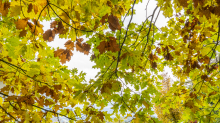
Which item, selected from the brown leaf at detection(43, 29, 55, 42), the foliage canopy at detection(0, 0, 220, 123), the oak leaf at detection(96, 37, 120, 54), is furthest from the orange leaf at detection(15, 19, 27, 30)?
the oak leaf at detection(96, 37, 120, 54)

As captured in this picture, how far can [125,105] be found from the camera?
1.47 metres

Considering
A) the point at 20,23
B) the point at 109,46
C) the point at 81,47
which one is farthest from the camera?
the point at 81,47

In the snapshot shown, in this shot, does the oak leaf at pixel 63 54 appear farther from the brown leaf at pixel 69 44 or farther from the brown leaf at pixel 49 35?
the brown leaf at pixel 49 35

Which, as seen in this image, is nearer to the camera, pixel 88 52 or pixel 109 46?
pixel 109 46

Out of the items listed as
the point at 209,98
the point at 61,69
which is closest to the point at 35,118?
the point at 61,69

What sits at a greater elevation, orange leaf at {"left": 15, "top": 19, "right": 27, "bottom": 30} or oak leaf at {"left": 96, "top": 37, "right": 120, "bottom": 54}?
orange leaf at {"left": 15, "top": 19, "right": 27, "bottom": 30}

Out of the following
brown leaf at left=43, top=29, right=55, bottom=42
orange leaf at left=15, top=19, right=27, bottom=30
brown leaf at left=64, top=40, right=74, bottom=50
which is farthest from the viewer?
brown leaf at left=64, top=40, right=74, bottom=50

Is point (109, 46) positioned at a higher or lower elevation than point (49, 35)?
lower

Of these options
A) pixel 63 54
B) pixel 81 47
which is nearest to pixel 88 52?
pixel 81 47

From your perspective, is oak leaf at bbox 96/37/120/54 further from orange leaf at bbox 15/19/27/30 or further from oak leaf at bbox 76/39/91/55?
orange leaf at bbox 15/19/27/30

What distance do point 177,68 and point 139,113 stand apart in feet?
Result: 5.86

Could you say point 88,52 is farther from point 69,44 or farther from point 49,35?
point 49,35

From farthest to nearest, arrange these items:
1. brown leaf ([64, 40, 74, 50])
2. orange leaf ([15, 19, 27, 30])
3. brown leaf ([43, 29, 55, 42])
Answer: brown leaf ([64, 40, 74, 50]), brown leaf ([43, 29, 55, 42]), orange leaf ([15, 19, 27, 30])

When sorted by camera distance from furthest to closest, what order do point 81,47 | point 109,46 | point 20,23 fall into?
point 81,47 → point 109,46 → point 20,23
